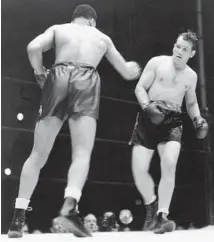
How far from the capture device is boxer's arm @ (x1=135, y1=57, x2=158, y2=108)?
255 centimetres

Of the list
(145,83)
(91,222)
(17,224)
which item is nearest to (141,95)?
(145,83)

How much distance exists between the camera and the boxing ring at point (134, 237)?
2.02 metres

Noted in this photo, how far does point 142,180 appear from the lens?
2467mm

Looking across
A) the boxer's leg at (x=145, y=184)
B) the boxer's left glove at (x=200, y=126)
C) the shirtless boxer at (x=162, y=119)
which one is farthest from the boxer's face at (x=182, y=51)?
the boxer's leg at (x=145, y=184)

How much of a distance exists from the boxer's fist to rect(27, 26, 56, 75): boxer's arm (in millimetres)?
467

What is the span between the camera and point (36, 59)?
223 cm

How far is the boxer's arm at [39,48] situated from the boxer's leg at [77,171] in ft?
1.03

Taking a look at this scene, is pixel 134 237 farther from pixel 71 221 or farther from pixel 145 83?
pixel 145 83

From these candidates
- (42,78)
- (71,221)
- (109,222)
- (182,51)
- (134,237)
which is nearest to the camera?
(71,221)

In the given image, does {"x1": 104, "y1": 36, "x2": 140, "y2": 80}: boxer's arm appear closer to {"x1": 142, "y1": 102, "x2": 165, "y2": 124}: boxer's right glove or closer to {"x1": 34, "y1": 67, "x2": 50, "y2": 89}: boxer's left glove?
{"x1": 142, "y1": 102, "x2": 165, "y2": 124}: boxer's right glove

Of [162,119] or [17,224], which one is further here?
[162,119]

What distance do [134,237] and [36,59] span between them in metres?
0.99

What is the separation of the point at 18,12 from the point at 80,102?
1.85ft

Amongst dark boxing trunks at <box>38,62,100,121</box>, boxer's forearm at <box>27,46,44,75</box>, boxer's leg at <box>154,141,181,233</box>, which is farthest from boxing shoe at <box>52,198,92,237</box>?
boxer's forearm at <box>27,46,44,75</box>
